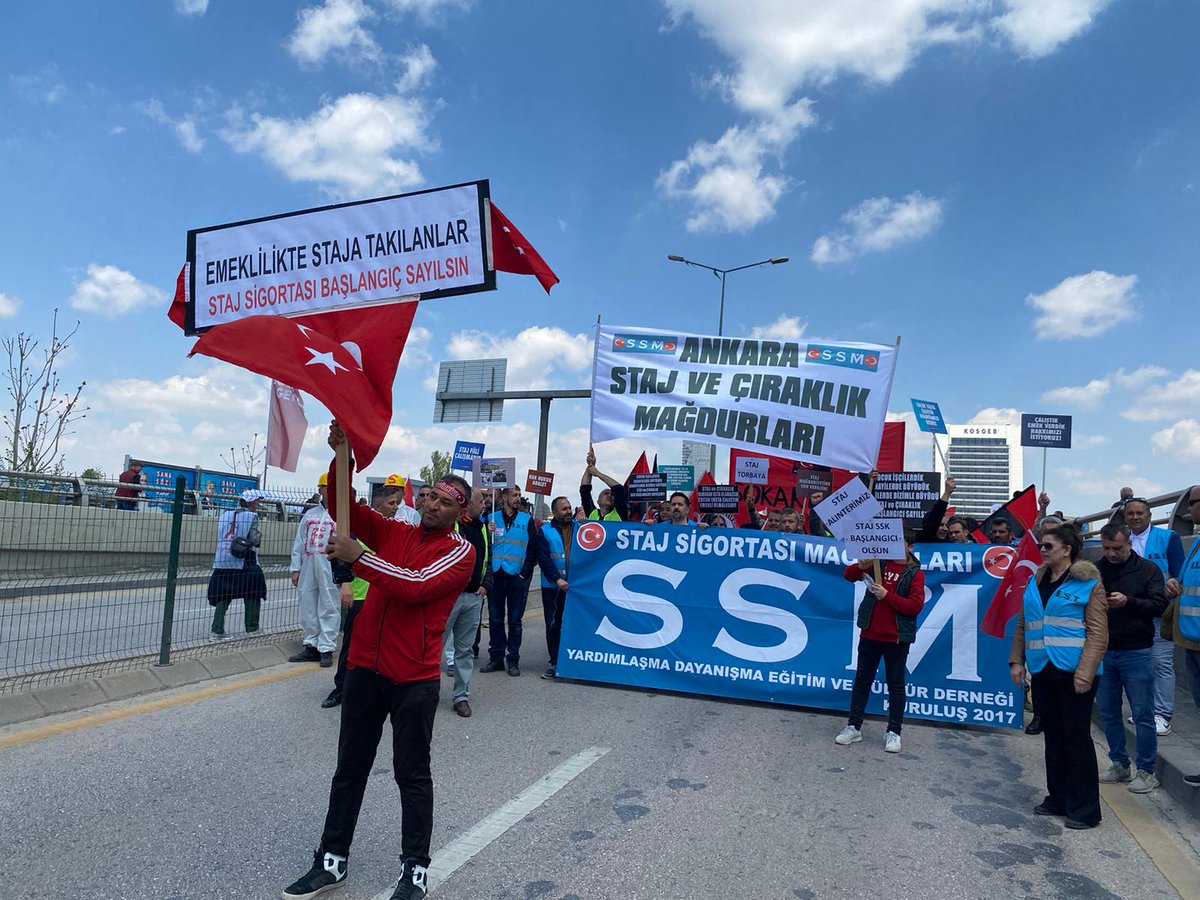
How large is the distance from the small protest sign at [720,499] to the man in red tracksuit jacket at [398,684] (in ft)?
27.2

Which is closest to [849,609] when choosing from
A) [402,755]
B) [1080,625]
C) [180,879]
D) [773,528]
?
[773,528]

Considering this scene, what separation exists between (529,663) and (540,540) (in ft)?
5.34

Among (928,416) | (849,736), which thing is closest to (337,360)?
(849,736)

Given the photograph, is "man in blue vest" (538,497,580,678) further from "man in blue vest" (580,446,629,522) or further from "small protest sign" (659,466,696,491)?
"small protest sign" (659,466,696,491)

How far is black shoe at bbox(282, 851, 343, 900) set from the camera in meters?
3.59

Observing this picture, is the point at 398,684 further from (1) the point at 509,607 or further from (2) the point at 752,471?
(2) the point at 752,471

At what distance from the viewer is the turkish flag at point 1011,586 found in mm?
7684

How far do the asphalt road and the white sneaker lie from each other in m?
0.13

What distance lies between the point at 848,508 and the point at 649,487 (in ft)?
20.3

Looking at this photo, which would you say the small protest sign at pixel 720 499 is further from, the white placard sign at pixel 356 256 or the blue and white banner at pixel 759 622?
the white placard sign at pixel 356 256

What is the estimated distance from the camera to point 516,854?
4.18 metres

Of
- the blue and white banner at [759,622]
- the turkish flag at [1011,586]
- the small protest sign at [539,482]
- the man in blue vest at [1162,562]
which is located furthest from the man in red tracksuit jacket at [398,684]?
the small protest sign at [539,482]

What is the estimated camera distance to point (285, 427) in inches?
161

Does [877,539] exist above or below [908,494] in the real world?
below
